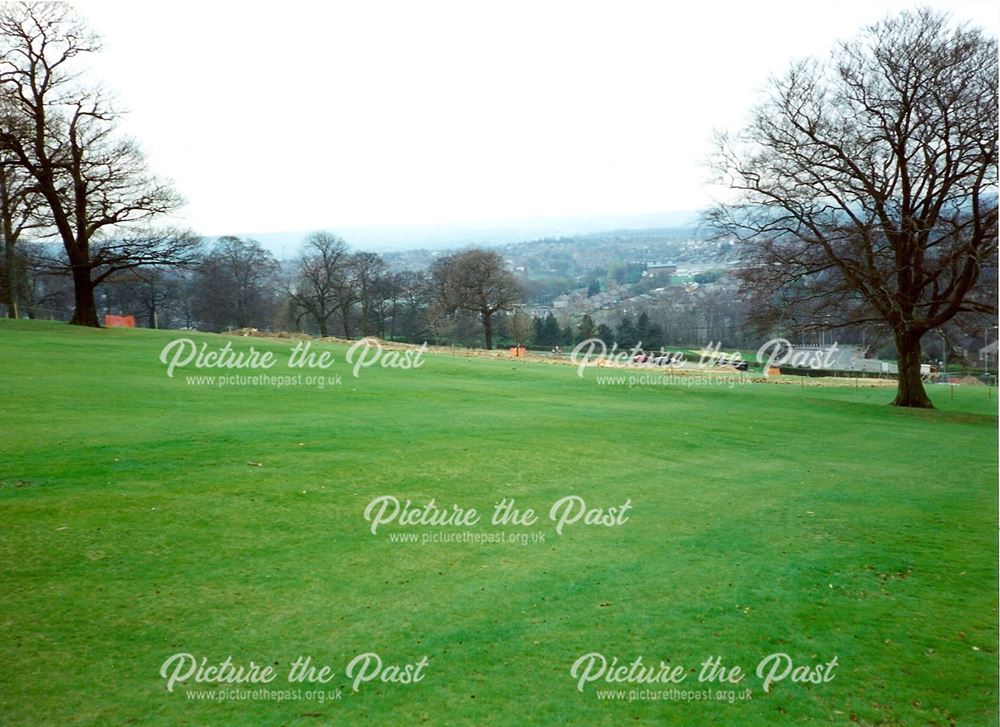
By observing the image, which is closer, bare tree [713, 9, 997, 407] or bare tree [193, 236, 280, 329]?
bare tree [713, 9, 997, 407]

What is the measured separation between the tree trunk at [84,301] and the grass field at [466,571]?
2034cm

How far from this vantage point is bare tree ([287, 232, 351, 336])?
5941 cm

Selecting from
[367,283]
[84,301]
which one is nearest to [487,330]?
[367,283]

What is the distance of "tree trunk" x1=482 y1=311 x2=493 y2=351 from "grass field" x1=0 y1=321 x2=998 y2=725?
158 ft

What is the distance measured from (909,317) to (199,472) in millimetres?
22383

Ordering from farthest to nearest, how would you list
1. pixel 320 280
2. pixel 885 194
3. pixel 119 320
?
pixel 320 280, pixel 119 320, pixel 885 194

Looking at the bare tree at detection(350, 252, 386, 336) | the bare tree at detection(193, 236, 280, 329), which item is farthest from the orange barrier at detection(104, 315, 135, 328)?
the bare tree at detection(350, 252, 386, 336)

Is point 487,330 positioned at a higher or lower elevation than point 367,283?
lower

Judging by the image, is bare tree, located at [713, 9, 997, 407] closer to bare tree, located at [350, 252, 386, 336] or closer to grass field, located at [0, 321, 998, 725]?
grass field, located at [0, 321, 998, 725]

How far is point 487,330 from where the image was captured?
6284 centimetres

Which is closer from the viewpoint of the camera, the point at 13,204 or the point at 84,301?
the point at 13,204

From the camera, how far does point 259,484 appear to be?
352 inches

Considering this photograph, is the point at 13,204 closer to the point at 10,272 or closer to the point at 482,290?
the point at 10,272

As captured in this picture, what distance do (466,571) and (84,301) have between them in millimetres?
32092
